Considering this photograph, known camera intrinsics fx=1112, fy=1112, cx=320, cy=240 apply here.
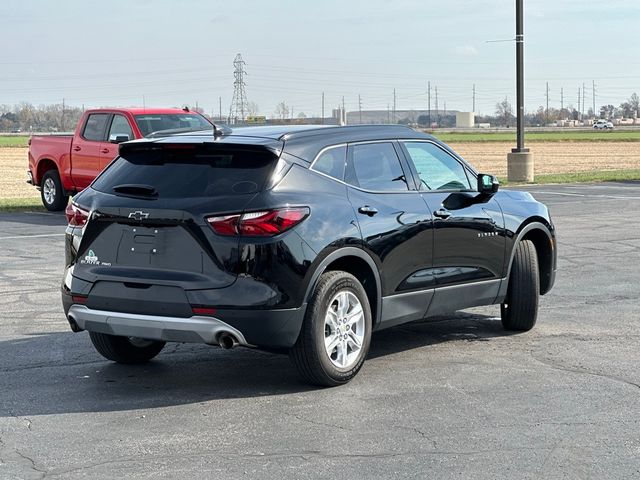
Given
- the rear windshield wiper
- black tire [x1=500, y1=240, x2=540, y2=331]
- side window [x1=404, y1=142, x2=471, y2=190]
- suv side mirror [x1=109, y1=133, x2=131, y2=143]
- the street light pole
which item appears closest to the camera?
the rear windshield wiper

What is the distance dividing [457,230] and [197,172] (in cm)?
224

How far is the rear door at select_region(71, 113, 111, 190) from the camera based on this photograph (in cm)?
2119

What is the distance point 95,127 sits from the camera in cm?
2141

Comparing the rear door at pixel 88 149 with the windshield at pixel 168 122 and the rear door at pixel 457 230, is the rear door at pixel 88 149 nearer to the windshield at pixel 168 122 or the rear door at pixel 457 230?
the windshield at pixel 168 122

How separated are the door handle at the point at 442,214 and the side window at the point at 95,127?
13.9 m

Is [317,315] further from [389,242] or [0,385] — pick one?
[0,385]

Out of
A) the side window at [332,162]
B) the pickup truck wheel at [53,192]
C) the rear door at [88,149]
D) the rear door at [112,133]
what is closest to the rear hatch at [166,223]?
the side window at [332,162]

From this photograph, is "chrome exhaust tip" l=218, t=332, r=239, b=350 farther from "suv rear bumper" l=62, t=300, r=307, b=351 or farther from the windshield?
the windshield

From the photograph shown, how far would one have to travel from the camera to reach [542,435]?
6.04 meters

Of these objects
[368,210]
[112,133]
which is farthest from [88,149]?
[368,210]

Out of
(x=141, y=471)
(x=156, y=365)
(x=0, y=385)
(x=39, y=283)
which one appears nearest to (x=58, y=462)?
(x=141, y=471)

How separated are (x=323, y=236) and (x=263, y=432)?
1.45m

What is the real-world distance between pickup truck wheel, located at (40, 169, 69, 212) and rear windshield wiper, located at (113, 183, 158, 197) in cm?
1534

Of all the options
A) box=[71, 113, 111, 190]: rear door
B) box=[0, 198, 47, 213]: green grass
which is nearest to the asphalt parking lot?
box=[71, 113, 111, 190]: rear door
